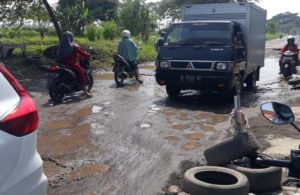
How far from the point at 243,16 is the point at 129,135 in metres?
5.76

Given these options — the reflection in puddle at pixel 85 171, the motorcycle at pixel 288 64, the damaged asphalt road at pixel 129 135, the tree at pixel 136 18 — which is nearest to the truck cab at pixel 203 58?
the damaged asphalt road at pixel 129 135

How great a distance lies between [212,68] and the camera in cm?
913

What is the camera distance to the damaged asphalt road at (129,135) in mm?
4887

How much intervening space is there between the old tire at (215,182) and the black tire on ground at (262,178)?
0.21m

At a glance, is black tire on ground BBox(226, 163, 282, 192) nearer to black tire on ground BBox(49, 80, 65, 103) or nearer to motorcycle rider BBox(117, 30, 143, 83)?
black tire on ground BBox(49, 80, 65, 103)

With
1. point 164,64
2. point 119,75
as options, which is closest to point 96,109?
point 164,64

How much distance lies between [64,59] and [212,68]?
3.49 metres

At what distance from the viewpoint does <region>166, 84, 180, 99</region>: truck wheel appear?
33.1 ft

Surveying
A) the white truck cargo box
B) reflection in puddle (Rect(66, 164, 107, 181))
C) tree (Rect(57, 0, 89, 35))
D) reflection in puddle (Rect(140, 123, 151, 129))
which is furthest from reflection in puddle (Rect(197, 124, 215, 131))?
tree (Rect(57, 0, 89, 35))

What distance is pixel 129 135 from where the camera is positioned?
6758 mm

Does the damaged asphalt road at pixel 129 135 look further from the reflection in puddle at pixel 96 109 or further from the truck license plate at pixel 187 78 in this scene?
the truck license plate at pixel 187 78

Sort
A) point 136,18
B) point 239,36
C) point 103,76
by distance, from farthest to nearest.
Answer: point 136,18
point 103,76
point 239,36

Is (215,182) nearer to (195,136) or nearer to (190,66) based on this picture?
(195,136)

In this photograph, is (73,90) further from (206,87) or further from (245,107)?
(245,107)
